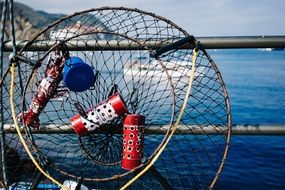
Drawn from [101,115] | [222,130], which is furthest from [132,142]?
[222,130]

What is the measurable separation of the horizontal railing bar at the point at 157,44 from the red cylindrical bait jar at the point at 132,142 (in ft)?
1.90

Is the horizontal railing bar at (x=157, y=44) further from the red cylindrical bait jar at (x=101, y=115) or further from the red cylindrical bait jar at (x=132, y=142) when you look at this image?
the red cylindrical bait jar at (x=132, y=142)

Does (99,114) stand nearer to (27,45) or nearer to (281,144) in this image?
(27,45)

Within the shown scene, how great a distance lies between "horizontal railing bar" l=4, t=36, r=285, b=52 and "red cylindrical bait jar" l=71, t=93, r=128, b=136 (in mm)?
407

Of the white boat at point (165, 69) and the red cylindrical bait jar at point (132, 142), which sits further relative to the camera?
the white boat at point (165, 69)

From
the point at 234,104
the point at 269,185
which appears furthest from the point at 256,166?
the point at 234,104

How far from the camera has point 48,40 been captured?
2820 mm

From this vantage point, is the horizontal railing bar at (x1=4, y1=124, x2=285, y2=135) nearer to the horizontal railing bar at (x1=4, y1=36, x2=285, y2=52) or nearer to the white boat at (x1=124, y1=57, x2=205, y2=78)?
the white boat at (x1=124, y1=57, x2=205, y2=78)

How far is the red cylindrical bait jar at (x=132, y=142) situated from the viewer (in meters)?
2.54

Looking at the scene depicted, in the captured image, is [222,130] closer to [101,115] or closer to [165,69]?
[165,69]

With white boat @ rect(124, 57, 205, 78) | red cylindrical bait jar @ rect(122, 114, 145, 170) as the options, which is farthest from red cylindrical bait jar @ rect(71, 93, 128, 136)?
white boat @ rect(124, 57, 205, 78)

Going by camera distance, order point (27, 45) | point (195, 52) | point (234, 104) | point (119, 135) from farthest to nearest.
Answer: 1. point (234, 104)
2. point (119, 135)
3. point (27, 45)
4. point (195, 52)

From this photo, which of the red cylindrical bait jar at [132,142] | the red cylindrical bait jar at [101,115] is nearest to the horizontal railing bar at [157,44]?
the red cylindrical bait jar at [101,115]

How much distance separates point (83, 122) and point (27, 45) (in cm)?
76
